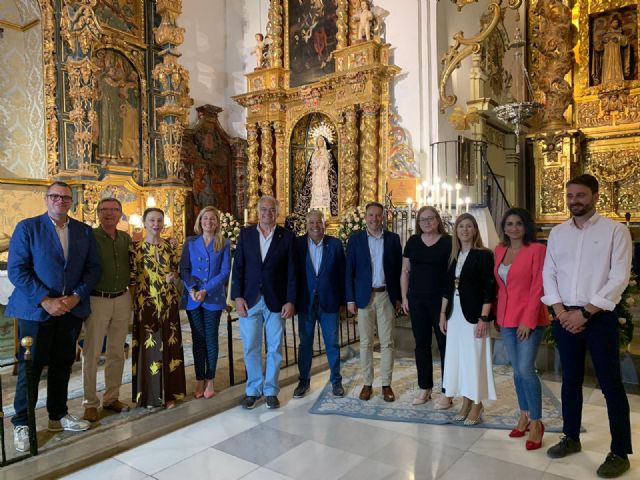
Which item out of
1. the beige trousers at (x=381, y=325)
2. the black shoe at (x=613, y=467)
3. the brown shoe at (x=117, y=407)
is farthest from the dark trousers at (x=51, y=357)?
the black shoe at (x=613, y=467)

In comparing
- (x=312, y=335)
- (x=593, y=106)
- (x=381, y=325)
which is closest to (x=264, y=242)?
(x=312, y=335)

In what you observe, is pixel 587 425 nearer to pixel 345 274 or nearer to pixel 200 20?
pixel 345 274

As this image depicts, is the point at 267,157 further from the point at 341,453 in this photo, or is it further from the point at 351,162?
the point at 341,453

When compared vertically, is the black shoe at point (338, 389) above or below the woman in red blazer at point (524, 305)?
below

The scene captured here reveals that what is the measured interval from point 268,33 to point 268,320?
9.56 meters

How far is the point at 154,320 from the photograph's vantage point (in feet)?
12.9

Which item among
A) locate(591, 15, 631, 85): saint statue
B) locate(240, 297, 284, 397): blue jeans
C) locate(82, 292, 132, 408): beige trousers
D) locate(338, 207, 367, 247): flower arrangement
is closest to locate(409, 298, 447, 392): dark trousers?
locate(240, 297, 284, 397): blue jeans

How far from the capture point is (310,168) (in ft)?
37.4

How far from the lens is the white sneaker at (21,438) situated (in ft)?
10.7

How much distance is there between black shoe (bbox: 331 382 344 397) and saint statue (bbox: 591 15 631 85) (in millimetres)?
9710

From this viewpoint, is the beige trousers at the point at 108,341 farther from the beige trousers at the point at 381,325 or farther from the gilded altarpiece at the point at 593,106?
the gilded altarpiece at the point at 593,106

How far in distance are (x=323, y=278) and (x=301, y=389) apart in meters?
1.06

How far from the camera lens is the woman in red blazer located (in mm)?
3258

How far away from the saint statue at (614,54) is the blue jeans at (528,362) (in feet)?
31.0
